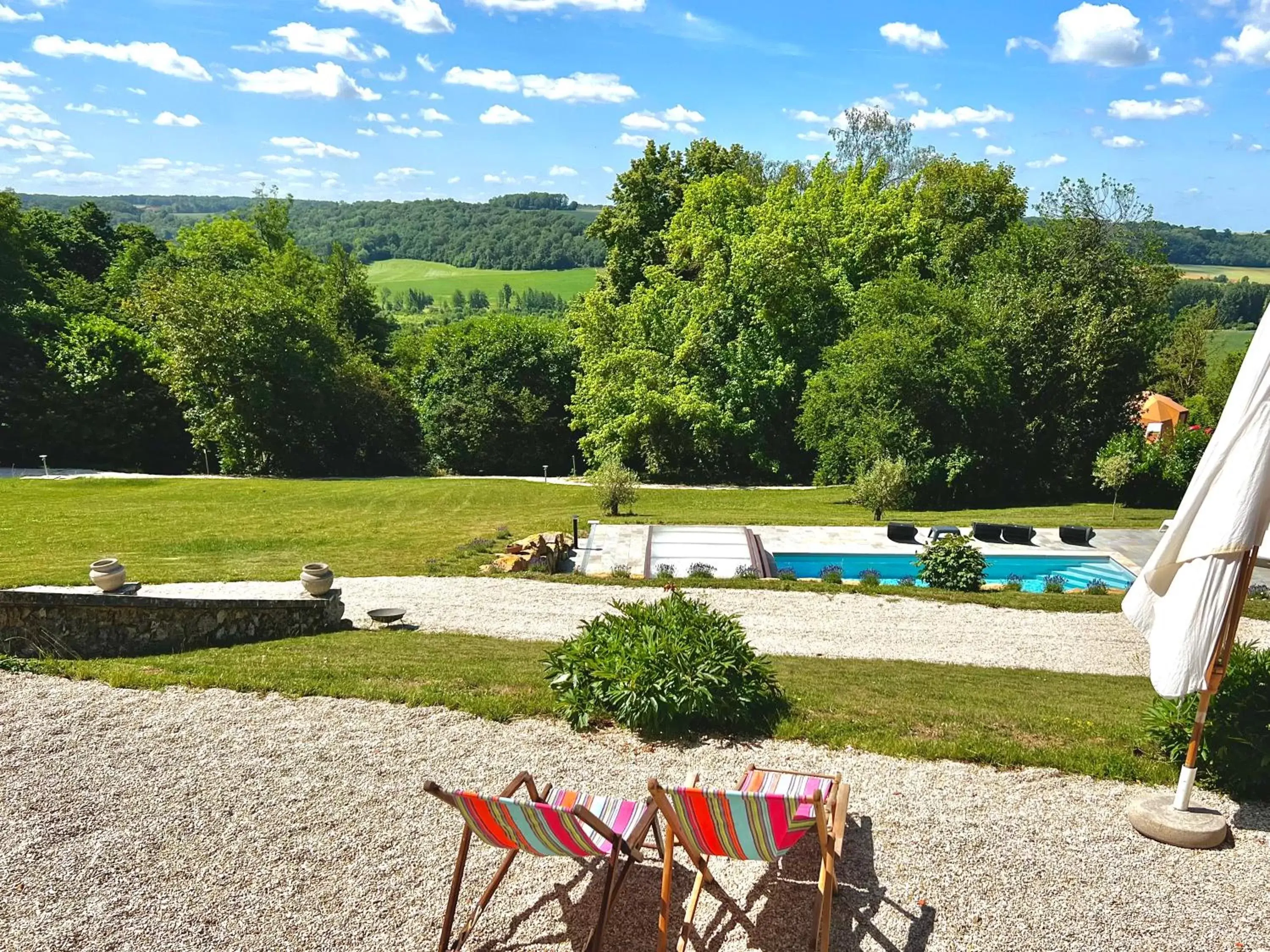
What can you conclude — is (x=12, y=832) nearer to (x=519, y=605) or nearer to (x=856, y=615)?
(x=519, y=605)

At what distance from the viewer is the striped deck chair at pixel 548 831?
4.08 m

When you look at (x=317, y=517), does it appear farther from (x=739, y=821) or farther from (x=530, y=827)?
(x=739, y=821)

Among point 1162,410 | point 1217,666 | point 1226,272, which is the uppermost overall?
point 1226,272

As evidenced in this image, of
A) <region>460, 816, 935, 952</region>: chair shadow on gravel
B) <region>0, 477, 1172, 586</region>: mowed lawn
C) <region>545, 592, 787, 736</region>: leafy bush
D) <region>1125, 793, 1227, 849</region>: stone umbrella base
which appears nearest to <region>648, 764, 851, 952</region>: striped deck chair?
<region>460, 816, 935, 952</region>: chair shadow on gravel

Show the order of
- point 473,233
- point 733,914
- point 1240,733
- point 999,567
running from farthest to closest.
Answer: point 473,233
point 999,567
point 1240,733
point 733,914

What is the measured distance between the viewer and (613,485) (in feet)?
71.7

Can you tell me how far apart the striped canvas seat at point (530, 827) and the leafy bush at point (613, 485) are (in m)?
17.2

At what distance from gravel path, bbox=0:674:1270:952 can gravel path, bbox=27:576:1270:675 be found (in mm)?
5144

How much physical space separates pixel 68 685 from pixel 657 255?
1383 inches

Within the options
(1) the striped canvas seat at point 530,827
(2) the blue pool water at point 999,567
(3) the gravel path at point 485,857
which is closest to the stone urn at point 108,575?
(3) the gravel path at point 485,857

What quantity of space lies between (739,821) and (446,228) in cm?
13601

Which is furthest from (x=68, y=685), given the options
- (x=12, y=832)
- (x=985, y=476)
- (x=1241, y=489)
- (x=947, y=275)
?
(x=947, y=275)

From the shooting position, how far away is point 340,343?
37.2 m

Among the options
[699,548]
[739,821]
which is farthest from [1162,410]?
[739,821]
